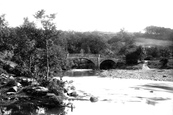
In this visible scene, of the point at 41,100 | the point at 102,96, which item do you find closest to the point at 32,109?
the point at 41,100

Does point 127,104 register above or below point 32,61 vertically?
below

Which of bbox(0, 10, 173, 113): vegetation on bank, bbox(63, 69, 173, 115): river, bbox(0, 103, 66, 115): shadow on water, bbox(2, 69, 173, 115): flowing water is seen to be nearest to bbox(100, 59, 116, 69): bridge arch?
bbox(0, 10, 173, 113): vegetation on bank

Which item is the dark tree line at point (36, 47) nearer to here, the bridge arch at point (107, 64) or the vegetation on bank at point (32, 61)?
the vegetation on bank at point (32, 61)

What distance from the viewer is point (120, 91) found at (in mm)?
33812

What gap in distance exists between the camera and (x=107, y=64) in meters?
73.6

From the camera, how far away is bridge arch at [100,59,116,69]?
7042cm

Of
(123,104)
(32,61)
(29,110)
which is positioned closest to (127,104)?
(123,104)

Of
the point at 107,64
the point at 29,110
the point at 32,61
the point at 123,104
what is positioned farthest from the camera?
the point at 107,64

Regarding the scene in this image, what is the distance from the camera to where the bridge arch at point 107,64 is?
70419mm

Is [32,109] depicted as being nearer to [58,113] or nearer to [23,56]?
[58,113]

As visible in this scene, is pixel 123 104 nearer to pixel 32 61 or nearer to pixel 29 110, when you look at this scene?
pixel 29 110

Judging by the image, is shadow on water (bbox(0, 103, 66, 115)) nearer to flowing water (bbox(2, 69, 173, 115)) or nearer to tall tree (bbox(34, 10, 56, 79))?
flowing water (bbox(2, 69, 173, 115))

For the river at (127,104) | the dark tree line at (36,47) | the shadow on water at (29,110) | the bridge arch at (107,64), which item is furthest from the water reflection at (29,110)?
the bridge arch at (107,64)

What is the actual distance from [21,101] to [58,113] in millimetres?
4614
